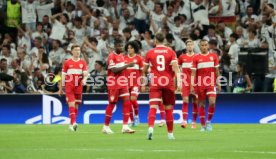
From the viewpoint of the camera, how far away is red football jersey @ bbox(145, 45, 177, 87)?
1980 cm

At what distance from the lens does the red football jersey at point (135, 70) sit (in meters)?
27.0

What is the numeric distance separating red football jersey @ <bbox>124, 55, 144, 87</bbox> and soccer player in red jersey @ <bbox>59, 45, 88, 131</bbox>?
82.9 inches

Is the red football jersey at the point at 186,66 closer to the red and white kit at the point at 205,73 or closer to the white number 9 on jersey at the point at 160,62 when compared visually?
the red and white kit at the point at 205,73

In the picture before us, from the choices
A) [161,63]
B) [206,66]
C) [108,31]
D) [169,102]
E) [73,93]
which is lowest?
[73,93]

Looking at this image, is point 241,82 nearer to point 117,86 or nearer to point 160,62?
point 117,86

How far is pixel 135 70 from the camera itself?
27.6 meters

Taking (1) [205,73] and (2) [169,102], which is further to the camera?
(1) [205,73]

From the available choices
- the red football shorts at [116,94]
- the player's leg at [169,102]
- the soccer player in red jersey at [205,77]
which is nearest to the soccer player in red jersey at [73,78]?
the red football shorts at [116,94]

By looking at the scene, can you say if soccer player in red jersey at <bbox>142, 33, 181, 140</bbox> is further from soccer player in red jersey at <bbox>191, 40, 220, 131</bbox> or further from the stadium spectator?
the stadium spectator

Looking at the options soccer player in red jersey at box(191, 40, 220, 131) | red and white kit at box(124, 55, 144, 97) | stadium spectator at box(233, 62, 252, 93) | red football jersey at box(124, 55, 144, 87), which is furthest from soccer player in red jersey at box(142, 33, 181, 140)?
stadium spectator at box(233, 62, 252, 93)

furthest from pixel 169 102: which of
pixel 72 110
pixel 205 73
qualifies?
pixel 72 110

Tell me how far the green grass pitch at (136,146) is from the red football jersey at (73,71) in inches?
80.4

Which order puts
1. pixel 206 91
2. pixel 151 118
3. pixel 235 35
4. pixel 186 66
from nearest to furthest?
pixel 151 118 < pixel 206 91 < pixel 186 66 < pixel 235 35

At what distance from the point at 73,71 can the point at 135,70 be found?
302 cm
